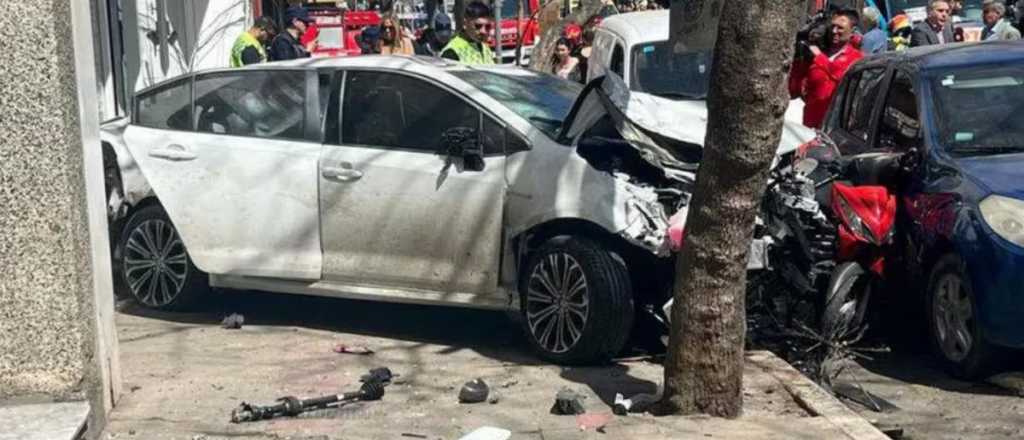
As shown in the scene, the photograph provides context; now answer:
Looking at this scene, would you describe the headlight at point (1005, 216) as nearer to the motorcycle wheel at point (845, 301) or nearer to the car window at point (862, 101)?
the motorcycle wheel at point (845, 301)

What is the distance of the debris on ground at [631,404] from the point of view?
22.1 feet

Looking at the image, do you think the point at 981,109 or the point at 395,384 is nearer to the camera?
the point at 395,384

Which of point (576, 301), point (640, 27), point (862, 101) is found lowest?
point (576, 301)

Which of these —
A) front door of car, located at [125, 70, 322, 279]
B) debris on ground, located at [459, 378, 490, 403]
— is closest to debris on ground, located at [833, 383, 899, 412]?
debris on ground, located at [459, 378, 490, 403]

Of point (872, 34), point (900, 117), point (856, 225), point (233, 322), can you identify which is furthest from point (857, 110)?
point (872, 34)

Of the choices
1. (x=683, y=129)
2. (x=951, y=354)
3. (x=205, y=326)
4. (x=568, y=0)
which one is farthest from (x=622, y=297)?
(x=568, y=0)

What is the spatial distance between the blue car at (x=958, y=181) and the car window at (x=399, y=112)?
248 centimetres

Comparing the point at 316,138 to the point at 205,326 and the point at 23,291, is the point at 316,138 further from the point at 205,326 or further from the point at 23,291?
the point at 23,291

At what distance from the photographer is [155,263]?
930 centimetres

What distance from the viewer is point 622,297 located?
7559mm

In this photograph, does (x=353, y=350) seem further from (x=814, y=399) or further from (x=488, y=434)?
(x=814, y=399)

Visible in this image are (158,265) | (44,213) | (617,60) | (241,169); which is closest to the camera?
(44,213)

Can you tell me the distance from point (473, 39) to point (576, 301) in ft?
20.2

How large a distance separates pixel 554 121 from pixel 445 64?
0.99 metres
